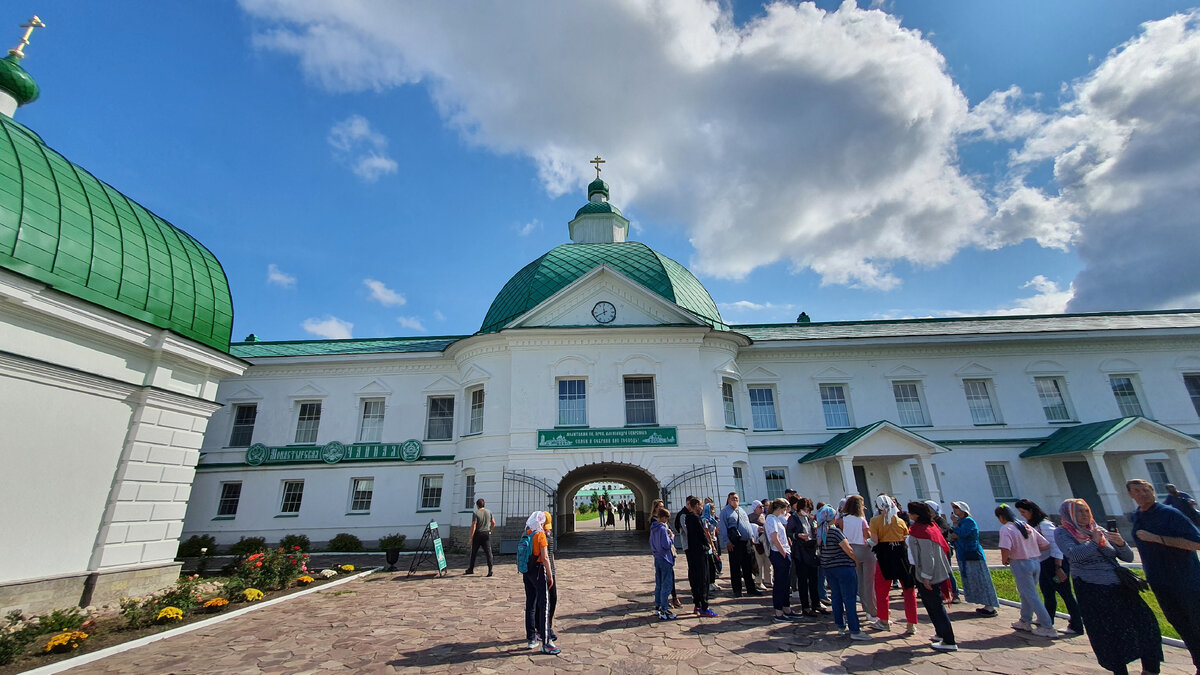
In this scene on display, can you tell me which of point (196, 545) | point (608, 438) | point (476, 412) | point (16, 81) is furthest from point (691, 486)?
point (16, 81)

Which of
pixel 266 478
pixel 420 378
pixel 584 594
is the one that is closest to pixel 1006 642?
pixel 584 594

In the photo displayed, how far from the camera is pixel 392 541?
1820 centimetres

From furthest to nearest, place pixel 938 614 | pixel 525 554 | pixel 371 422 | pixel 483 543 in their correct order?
pixel 371 422, pixel 483 543, pixel 525 554, pixel 938 614

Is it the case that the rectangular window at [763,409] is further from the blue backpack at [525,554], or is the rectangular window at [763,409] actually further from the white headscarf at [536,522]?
the blue backpack at [525,554]

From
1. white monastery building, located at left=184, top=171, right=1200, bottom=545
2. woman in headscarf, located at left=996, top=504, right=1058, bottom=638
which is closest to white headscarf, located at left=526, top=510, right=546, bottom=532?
woman in headscarf, located at left=996, top=504, right=1058, bottom=638

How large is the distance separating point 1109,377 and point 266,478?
3469cm

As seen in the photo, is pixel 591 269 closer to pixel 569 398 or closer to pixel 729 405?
pixel 569 398

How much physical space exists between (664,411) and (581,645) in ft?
36.6

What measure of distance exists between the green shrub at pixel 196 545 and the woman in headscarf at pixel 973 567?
72.1 feet

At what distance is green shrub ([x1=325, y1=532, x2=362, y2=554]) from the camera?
18156mm

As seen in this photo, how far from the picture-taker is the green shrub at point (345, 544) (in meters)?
18.2

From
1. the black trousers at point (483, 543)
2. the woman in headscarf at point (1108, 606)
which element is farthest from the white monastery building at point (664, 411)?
the woman in headscarf at point (1108, 606)

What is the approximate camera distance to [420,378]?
68.3ft

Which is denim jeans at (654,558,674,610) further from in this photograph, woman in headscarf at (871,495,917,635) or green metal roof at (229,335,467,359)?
green metal roof at (229,335,467,359)
